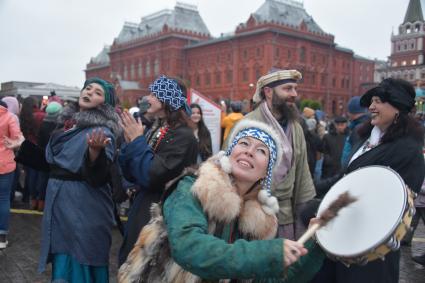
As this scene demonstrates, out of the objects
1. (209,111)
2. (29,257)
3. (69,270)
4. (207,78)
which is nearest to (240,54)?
(207,78)

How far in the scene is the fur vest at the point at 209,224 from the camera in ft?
5.95

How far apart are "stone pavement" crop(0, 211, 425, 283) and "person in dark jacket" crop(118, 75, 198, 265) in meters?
1.91

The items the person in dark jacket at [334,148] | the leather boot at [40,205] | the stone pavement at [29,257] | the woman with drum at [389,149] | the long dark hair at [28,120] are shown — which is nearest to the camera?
the woman with drum at [389,149]

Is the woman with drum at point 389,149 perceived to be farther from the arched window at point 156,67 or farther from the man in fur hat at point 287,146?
the arched window at point 156,67

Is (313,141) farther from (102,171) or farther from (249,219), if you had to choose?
(249,219)

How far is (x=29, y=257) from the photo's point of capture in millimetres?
5293

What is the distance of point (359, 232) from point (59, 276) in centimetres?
236

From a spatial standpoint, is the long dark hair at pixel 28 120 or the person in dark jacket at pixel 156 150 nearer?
the person in dark jacket at pixel 156 150

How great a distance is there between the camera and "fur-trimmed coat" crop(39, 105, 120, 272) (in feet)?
10.4

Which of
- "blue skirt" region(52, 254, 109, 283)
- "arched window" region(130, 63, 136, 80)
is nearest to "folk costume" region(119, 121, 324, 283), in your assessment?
"blue skirt" region(52, 254, 109, 283)

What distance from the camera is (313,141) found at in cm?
738

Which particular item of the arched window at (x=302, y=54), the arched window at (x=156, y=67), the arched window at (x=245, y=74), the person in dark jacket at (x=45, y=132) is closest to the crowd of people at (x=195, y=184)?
the person in dark jacket at (x=45, y=132)

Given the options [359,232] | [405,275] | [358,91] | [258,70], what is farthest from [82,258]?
[358,91]

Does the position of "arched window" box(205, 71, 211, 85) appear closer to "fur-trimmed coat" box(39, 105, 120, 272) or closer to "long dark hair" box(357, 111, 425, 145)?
"fur-trimmed coat" box(39, 105, 120, 272)
